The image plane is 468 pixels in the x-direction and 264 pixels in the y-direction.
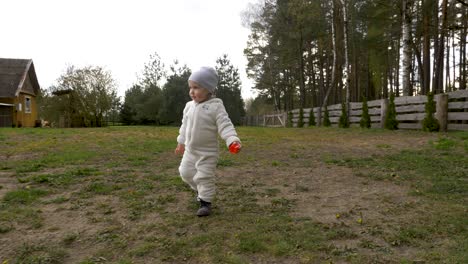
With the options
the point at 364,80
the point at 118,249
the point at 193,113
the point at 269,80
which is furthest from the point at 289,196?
the point at 364,80

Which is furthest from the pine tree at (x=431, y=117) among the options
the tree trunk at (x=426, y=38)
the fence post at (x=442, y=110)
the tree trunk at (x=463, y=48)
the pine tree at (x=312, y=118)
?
the pine tree at (x=312, y=118)

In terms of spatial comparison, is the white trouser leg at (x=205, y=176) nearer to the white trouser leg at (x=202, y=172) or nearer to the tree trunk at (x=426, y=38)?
the white trouser leg at (x=202, y=172)

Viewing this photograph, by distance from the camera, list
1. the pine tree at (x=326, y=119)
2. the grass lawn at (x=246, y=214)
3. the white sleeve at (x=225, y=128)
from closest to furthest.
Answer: the grass lawn at (x=246, y=214) < the white sleeve at (x=225, y=128) < the pine tree at (x=326, y=119)

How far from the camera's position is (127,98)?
40.8 metres

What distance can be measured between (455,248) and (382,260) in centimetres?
57

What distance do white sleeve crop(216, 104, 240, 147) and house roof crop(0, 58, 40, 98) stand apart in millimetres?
32315

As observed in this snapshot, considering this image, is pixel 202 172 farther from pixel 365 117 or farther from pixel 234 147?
pixel 365 117

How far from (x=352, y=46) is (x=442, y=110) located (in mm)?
18751

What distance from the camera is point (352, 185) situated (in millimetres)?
4410

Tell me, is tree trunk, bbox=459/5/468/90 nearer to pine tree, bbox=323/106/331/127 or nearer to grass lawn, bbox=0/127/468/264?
pine tree, bbox=323/106/331/127

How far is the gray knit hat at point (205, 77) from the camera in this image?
11.4ft

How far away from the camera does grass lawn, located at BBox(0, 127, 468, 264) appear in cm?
238

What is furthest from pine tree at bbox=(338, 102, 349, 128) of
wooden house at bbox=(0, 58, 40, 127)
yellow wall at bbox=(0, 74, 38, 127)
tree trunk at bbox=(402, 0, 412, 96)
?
yellow wall at bbox=(0, 74, 38, 127)

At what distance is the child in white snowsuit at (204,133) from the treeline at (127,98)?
24.5 meters
